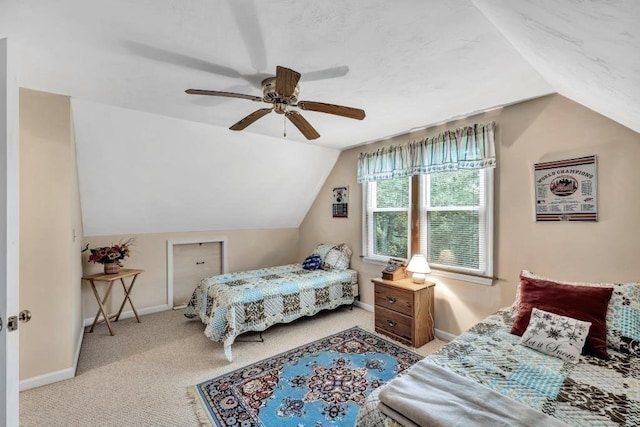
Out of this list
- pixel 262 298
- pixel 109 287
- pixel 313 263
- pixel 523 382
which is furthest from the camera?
pixel 313 263

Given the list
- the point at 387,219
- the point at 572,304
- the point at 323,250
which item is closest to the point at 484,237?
the point at 572,304

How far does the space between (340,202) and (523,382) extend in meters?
3.23

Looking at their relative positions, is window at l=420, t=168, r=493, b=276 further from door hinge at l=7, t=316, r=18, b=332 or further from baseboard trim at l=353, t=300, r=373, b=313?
door hinge at l=7, t=316, r=18, b=332

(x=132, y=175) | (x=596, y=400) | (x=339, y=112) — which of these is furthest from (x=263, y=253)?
(x=596, y=400)

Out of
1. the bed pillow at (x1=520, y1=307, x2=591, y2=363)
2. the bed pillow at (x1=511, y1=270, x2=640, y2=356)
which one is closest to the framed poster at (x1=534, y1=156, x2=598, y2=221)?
the bed pillow at (x1=511, y1=270, x2=640, y2=356)

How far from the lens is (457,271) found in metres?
2.99

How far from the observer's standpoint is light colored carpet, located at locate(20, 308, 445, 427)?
6.40ft

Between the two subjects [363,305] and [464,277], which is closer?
[464,277]

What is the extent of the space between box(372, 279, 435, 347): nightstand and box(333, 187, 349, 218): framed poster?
4.61 feet

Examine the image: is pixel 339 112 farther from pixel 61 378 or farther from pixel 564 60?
pixel 61 378

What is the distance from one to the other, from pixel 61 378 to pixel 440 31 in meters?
3.76

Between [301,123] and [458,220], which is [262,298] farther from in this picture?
[458,220]

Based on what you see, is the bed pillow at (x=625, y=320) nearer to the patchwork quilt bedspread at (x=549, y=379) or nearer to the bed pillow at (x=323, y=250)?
the patchwork quilt bedspread at (x=549, y=379)

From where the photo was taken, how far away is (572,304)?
1.91 metres
